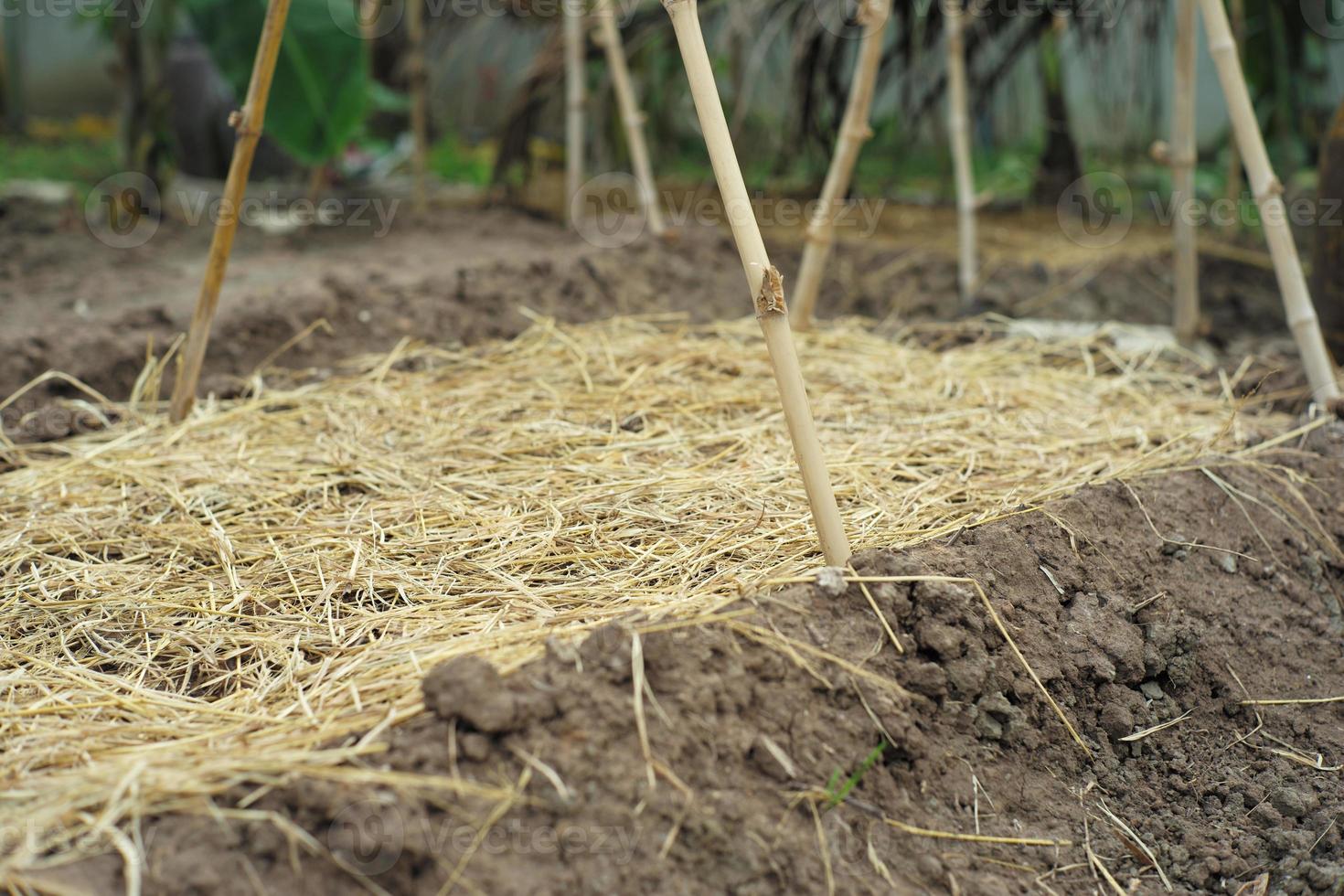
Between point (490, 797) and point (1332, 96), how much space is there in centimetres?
594

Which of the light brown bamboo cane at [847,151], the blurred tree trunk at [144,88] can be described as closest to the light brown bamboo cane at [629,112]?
the light brown bamboo cane at [847,151]

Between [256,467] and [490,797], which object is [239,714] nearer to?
[490,797]

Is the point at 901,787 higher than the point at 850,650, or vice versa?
the point at 850,650

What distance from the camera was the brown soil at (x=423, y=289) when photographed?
2.77 meters

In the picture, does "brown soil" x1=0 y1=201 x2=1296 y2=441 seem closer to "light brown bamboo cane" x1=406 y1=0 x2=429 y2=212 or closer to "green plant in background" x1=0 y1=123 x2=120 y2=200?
"light brown bamboo cane" x1=406 y1=0 x2=429 y2=212

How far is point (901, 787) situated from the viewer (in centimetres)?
134

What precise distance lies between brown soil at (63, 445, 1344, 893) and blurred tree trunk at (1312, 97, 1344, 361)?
1180 millimetres

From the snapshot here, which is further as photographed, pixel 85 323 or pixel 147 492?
pixel 85 323

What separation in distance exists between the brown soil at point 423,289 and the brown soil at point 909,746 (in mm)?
1312

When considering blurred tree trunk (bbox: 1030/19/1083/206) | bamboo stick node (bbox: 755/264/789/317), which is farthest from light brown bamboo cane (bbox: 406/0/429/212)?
bamboo stick node (bbox: 755/264/789/317)

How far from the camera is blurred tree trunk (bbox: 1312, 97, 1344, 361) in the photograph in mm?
2793

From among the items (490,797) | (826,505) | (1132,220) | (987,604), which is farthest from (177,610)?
(1132,220)

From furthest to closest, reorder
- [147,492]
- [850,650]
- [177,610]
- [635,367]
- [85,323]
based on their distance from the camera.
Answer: [85,323]
[635,367]
[147,492]
[177,610]
[850,650]

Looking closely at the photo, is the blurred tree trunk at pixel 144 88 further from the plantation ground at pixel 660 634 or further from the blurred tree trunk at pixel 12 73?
the blurred tree trunk at pixel 12 73
